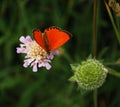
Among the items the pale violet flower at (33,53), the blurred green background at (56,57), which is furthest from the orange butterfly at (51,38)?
the blurred green background at (56,57)

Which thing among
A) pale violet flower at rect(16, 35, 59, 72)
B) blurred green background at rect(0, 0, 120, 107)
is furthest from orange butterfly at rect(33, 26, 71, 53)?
blurred green background at rect(0, 0, 120, 107)

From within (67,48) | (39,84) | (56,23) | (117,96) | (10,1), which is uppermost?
(10,1)

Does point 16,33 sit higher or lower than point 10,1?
lower

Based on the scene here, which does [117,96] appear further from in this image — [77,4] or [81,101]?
[77,4]

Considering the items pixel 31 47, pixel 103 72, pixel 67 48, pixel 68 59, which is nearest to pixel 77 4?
pixel 67 48

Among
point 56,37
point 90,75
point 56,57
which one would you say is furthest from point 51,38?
point 56,57

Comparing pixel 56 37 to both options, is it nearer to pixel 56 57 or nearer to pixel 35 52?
pixel 35 52
